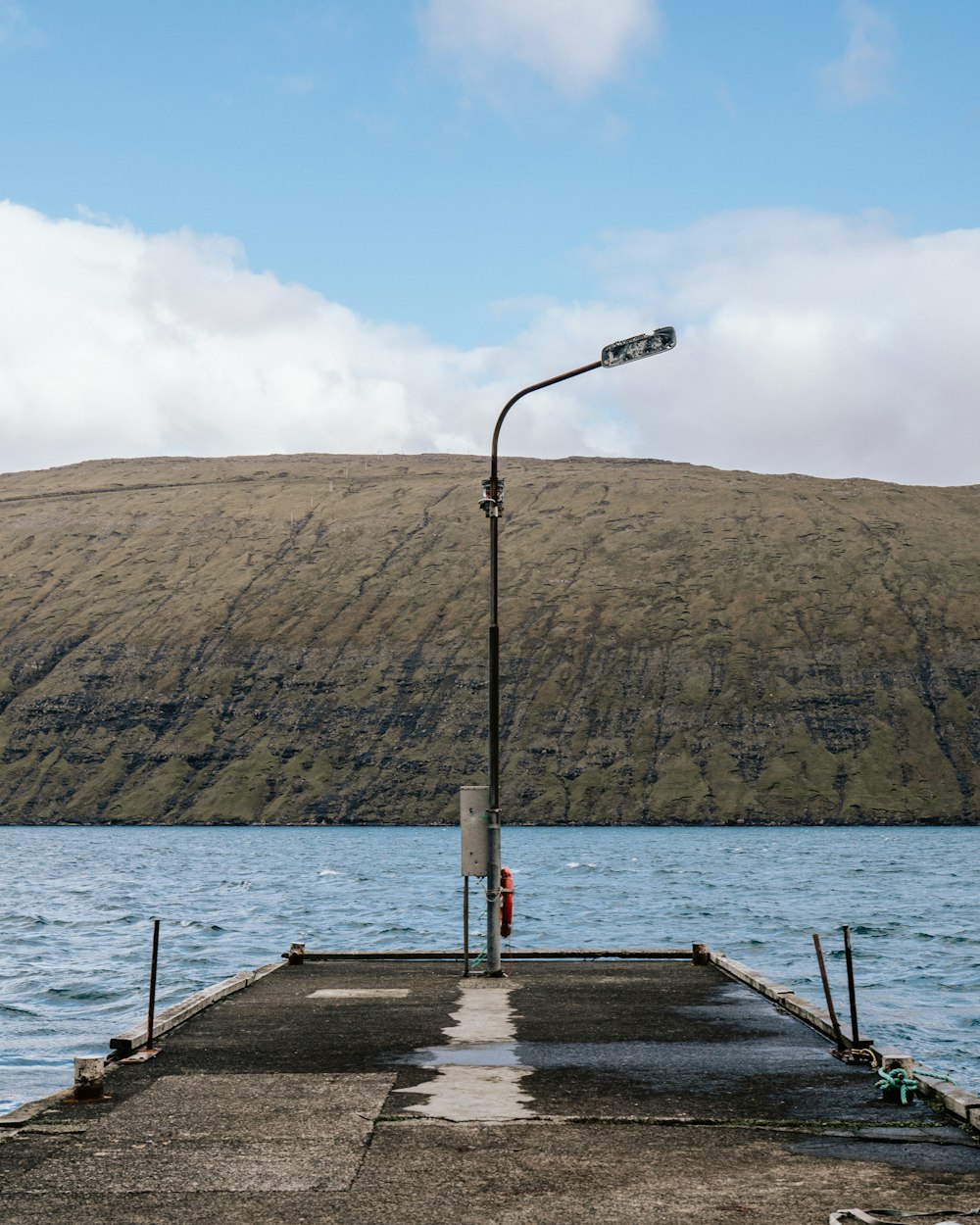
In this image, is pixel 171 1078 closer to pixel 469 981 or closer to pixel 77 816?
pixel 469 981

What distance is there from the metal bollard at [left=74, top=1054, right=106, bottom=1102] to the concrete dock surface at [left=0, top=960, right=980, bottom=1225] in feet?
0.50

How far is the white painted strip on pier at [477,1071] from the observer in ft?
38.6

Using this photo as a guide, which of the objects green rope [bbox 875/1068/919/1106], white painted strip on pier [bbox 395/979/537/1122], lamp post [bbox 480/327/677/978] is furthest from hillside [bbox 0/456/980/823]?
green rope [bbox 875/1068/919/1106]

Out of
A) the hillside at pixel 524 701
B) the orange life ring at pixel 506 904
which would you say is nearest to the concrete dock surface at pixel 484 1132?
the orange life ring at pixel 506 904

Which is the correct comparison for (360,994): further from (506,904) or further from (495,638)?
(495,638)

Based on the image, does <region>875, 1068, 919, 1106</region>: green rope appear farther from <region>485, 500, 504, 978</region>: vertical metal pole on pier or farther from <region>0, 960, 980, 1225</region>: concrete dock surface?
<region>485, 500, 504, 978</region>: vertical metal pole on pier

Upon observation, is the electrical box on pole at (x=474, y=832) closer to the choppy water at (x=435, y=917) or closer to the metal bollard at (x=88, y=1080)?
the choppy water at (x=435, y=917)

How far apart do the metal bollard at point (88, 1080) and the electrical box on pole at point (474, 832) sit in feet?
29.5

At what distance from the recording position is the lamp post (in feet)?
65.8

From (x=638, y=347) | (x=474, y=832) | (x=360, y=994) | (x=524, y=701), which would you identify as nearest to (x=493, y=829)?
(x=474, y=832)

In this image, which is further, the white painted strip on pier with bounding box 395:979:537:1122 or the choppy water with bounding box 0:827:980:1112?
the choppy water with bounding box 0:827:980:1112

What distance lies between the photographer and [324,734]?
177125mm

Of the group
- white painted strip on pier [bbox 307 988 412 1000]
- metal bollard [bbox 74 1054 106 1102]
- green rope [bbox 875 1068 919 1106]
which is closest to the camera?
green rope [bbox 875 1068 919 1106]

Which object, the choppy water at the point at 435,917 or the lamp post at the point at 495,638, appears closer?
the lamp post at the point at 495,638
